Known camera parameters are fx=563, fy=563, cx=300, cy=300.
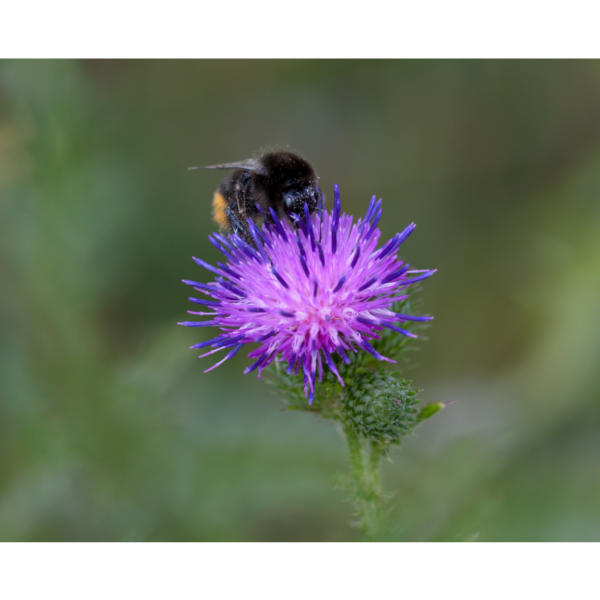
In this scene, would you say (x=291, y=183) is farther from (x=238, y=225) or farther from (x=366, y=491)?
(x=366, y=491)

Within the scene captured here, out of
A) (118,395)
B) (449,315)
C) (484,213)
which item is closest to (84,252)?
(118,395)

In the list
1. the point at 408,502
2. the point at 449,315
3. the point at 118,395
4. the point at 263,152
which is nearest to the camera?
the point at 263,152

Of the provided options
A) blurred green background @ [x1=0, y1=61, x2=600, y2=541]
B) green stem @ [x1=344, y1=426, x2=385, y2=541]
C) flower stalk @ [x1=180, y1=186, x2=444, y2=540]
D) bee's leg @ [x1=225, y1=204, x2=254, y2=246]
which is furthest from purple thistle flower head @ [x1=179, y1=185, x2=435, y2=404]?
blurred green background @ [x1=0, y1=61, x2=600, y2=541]

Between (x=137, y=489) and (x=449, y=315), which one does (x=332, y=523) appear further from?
(x=449, y=315)

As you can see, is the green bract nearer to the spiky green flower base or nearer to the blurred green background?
the spiky green flower base

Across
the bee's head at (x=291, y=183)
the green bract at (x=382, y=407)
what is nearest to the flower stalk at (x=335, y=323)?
the green bract at (x=382, y=407)
